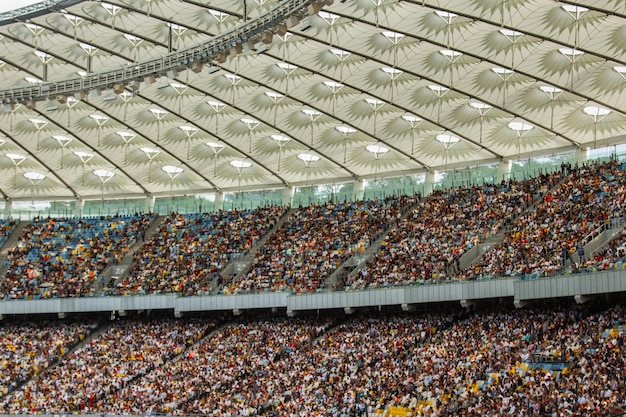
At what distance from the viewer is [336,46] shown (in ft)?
169

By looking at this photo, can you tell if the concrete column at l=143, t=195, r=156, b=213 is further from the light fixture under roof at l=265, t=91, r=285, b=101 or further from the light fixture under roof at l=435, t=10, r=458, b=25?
the light fixture under roof at l=435, t=10, r=458, b=25

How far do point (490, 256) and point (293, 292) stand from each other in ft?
42.8

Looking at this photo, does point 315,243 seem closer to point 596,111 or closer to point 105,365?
point 105,365

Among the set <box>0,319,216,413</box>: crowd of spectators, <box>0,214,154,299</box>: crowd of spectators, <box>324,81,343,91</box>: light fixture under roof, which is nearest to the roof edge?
<box>324,81,343,91</box>: light fixture under roof

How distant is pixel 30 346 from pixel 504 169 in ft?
115

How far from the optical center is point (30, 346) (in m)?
66.3

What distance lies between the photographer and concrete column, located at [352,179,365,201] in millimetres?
73062

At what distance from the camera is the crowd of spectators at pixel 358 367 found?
3847 cm

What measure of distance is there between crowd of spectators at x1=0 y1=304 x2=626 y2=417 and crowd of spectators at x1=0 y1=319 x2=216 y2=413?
102 millimetres

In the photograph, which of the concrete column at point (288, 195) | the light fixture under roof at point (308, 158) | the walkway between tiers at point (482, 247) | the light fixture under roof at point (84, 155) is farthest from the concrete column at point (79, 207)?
the walkway between tiers at point (482, 247)

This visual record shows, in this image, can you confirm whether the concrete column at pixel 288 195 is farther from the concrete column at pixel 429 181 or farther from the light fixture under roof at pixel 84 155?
the light fixture under roof at pixel 84 155

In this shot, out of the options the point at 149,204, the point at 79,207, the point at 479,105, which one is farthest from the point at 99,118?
the point at 479,105

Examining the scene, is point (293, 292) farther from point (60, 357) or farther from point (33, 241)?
point (33, 241)

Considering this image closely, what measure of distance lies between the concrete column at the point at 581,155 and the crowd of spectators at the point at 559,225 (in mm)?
2677
